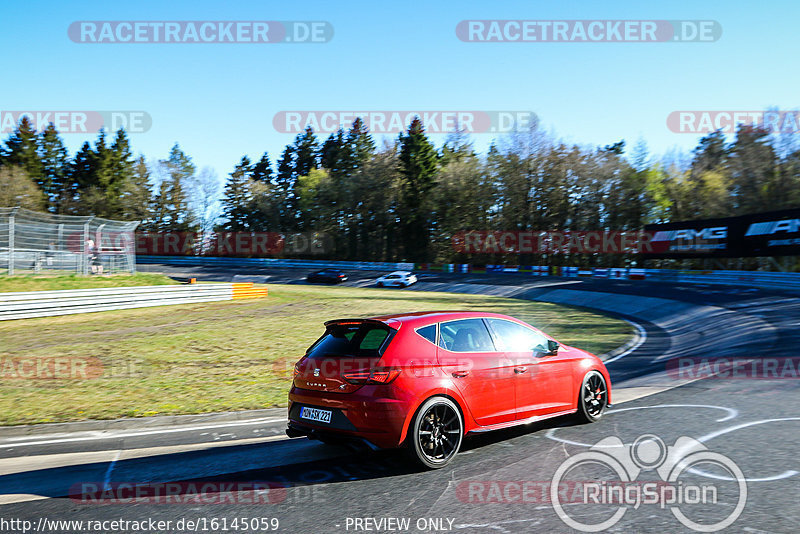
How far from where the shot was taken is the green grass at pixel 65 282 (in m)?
21.6

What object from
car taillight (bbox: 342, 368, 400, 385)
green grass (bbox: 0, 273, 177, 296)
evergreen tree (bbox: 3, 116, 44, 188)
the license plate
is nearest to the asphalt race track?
the license plate

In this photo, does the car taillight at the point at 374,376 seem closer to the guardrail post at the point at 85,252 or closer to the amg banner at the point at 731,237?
the guardrail post at the point at 85,252

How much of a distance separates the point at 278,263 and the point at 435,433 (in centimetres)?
5846

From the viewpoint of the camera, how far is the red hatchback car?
5.45 meters

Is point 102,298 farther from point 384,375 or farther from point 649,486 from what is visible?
point 649,486

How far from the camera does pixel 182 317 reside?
796 inches

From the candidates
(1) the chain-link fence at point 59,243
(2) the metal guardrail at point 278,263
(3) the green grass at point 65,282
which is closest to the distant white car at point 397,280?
(2) the metal guardrail at point 278,263

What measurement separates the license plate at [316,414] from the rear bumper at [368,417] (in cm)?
4

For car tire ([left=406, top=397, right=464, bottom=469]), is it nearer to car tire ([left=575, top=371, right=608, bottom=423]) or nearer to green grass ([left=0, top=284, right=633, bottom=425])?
car tire ([left=575, top=371, right=608, bottom=423])

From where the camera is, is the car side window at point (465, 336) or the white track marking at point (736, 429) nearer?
the white track marking at point (736, 429)

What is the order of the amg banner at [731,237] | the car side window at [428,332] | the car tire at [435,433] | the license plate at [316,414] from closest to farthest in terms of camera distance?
the car tire at [435,433], the license plate at [316,414], the car side window at [428,332], the amg banner at [731,237]

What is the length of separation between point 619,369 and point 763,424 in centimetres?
515

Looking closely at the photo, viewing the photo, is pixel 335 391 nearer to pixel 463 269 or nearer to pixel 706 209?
pixel 463 269

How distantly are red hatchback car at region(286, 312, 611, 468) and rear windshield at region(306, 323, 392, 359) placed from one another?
1 cm
